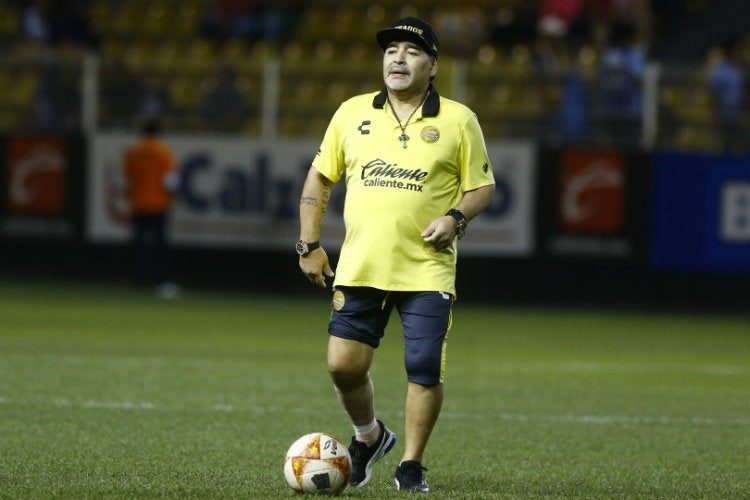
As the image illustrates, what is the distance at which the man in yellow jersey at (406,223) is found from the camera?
22.6ft

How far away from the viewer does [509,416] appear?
9.97 m

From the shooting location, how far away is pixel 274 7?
929 inches

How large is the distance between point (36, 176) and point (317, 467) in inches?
609

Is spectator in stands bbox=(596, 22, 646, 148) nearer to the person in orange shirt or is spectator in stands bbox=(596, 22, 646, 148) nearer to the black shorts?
the person in orange shirt

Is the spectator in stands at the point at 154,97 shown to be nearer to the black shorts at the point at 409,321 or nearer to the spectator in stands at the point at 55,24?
the spectator in stands at the point at 55,24

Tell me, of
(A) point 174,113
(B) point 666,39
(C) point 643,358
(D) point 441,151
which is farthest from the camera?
(B) point 666,39

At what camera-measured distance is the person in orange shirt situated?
19.8 m

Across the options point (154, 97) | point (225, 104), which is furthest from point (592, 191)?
point (154, 97)

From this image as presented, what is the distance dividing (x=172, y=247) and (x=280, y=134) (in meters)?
2.32

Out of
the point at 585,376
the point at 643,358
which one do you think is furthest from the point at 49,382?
the point at 643,358

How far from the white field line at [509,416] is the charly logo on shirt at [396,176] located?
317 centimetres

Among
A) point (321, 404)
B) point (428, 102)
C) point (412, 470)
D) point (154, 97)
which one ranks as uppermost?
point (154, 97)

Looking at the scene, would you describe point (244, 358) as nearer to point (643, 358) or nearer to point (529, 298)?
point (643, 358)

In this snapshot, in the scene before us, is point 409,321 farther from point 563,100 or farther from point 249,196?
point 249,196
